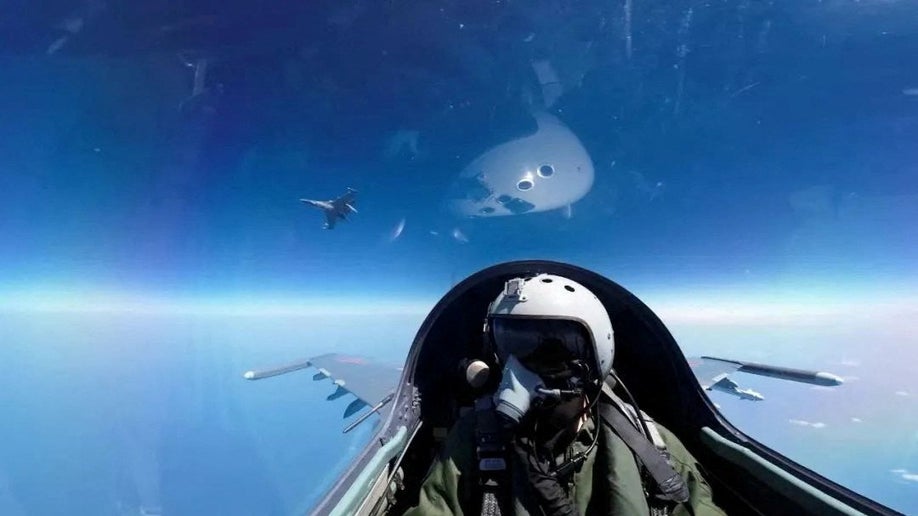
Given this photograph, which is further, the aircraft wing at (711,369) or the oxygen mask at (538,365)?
the aircraft wing at (711,369)

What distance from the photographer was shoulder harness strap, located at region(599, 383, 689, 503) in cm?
136

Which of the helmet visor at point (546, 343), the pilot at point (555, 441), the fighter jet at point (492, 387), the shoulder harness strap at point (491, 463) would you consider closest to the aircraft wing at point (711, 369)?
the fighter jet at point (492, 387)

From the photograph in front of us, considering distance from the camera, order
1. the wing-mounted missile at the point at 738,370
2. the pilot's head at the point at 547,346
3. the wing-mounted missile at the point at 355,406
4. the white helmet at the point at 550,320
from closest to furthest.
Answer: the pilot's head at the point at 547,346 → the white helmet at the point at 550,320 → the wing-mounted missile at the point at 738,370 → the wing-mounted missile at the point at 355,406

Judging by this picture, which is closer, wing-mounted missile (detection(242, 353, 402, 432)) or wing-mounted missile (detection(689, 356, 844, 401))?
wing-mounted missile (detection(689, 356, 844, 401))

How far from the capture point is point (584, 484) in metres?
1.41

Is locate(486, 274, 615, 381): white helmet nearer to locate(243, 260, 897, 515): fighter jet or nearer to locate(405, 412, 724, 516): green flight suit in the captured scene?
locate(405, 412, 724, 516): green flight suit

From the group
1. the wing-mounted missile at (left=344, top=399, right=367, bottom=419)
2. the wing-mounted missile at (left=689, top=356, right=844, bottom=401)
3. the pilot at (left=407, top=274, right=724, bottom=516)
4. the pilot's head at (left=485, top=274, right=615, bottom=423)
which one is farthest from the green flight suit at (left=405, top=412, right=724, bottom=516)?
the wing-mounted missile at (left=344, top=399, right=367, bottom=419)

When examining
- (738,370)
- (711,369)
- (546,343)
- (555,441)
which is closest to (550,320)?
(546,343)

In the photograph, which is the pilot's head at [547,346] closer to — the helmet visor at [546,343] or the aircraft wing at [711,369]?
the helmet visor at [546,343]

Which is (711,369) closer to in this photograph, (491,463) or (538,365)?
(538,365)

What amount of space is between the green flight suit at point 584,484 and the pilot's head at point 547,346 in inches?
7.4

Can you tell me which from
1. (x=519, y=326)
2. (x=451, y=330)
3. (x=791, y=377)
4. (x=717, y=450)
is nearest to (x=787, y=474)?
(x=717, y=450)

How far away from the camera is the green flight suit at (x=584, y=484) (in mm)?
1307

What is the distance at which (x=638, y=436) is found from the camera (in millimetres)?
1487
